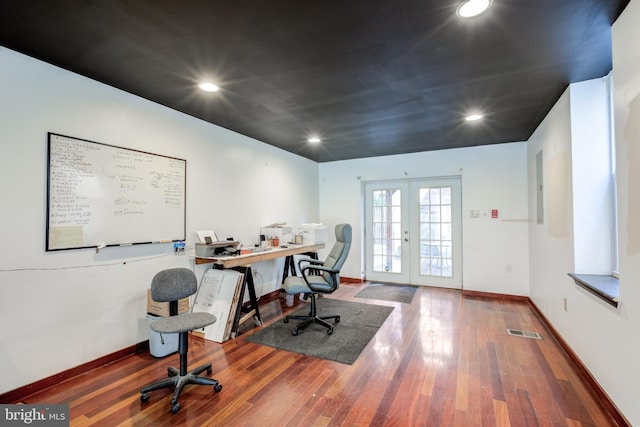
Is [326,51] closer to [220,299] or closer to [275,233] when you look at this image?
[220,299]

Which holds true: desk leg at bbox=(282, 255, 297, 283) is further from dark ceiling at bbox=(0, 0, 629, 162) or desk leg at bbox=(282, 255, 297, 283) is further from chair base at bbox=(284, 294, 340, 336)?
dark ceiling at bbox=(0, 0, 629, 162)

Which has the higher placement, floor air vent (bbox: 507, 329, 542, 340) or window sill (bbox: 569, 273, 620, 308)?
window sill (bbox: 569, 273, 620, 308)

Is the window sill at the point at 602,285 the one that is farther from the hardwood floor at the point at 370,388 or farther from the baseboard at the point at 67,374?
the baseboard at the point at 67,374

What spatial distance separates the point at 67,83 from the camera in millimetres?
2312

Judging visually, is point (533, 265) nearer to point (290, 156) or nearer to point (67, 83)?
point (290, 156)

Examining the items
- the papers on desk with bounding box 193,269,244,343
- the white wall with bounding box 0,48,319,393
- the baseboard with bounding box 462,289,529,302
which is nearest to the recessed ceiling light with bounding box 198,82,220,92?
the white wall with bounding box 0,48,319,393

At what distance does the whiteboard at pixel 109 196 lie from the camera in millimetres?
2260

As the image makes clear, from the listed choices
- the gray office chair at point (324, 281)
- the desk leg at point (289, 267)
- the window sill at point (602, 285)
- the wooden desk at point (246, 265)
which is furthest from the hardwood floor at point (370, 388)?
the desk leg at point (289, 267)

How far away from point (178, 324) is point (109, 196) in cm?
135

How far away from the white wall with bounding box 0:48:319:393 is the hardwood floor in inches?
12.1

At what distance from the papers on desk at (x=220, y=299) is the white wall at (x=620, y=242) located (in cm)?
305

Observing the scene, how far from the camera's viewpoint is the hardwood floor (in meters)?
1.86

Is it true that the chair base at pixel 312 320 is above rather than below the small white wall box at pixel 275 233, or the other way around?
below

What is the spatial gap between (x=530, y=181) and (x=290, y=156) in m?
3.71
